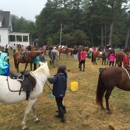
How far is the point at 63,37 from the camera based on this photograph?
40.0 m

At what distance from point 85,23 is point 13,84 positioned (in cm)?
4327

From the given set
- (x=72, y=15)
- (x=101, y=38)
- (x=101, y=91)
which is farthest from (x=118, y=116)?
(x=72, y=15)

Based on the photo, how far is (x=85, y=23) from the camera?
1768 inches

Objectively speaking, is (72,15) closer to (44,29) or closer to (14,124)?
(44,29)

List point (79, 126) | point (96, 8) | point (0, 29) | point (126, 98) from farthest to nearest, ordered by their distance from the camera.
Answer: point (96, 8)
point (0, 29)
point (126, 98)
point (79, 126)

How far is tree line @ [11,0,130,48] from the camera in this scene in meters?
37.7

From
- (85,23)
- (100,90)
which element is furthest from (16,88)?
(85,23)

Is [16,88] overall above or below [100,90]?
above

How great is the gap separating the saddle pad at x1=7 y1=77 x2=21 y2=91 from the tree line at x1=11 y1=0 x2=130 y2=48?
112 feet

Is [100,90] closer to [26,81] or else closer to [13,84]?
[26,81]

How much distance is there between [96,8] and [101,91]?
41.2 meters

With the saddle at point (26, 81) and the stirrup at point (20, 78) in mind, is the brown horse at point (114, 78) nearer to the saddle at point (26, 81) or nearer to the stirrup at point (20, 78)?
the saddle at point (26, 81)

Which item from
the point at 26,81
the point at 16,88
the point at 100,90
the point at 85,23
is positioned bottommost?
the point at 100,90

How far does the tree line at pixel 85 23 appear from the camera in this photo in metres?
37.7
